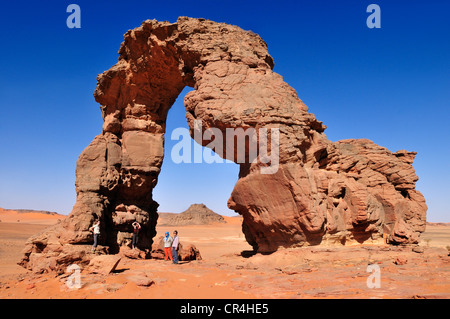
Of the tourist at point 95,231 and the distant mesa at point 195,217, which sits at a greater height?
the tourist at point 95,231

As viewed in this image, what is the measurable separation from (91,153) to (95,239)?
341 cm

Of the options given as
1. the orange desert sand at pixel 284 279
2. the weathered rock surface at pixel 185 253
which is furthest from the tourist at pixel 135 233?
the orange desert sand at pixel 284 279

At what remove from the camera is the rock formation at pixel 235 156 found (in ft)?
28.3

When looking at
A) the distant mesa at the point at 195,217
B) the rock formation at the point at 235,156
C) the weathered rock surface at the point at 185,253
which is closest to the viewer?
the rock formation at the point at 235,156

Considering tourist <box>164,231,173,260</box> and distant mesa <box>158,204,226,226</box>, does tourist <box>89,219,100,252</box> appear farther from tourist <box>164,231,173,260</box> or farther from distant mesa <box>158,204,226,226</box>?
distant mesa <box>158,204,226,226</box>

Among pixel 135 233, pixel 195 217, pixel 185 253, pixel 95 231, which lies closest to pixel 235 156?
pixel 185 253

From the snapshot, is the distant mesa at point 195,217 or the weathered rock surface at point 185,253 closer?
the weathered rock surface at point 185,253

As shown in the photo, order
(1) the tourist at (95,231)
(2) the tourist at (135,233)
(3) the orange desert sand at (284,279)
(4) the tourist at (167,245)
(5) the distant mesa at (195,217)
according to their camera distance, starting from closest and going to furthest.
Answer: (3) the orange desert sand at (284,279) → (1) the tourist at (95,231) → (4) the tourist at (167,245) → (2) the tourist at (135,233) → (5) the distant mesa at (195,217)

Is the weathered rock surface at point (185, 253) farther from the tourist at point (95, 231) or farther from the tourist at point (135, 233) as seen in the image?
the tourist at point (95, 231)

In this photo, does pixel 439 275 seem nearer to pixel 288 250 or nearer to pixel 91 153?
pixel 288 250

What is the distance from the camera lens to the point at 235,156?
9.74 meters

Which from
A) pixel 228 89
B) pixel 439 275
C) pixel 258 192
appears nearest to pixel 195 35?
pixel 228 89

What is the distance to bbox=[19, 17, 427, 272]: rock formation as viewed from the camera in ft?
28.3

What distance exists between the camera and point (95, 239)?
10.1 meters
